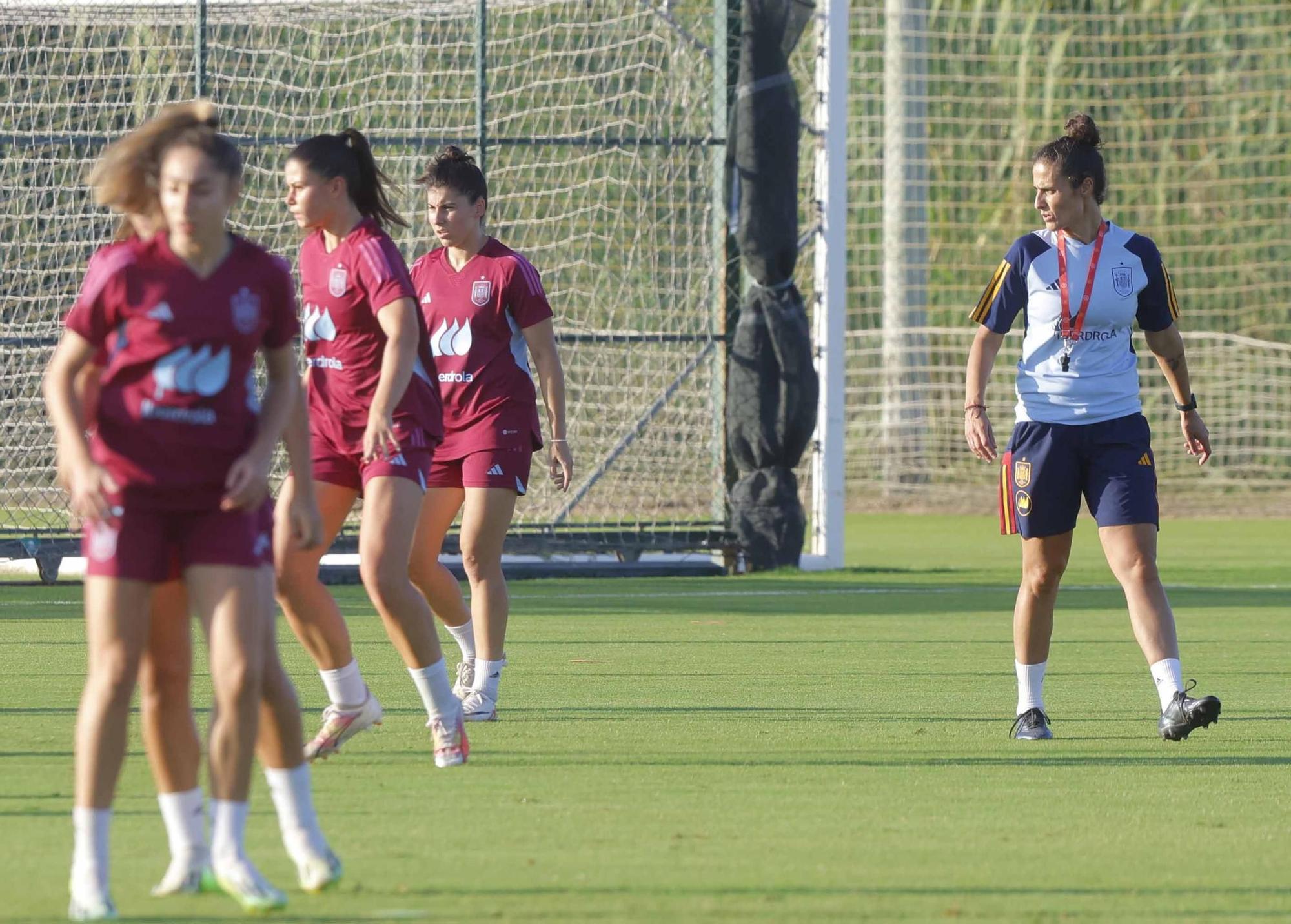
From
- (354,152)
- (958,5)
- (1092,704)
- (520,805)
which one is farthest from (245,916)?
(958,5)

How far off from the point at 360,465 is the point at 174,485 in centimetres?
224

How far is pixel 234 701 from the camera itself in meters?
4.28

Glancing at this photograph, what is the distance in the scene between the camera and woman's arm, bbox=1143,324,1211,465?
753 centimetres

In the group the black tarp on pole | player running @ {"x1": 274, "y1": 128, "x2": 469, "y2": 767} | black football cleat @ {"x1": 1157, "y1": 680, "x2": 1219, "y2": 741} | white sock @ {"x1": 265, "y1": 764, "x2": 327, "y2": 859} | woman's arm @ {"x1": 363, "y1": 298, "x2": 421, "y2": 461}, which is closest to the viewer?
white sock @ {"x1": 265, "y1": 764, "x2": 327, "y2": 859}

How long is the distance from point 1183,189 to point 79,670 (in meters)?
→ 18.9

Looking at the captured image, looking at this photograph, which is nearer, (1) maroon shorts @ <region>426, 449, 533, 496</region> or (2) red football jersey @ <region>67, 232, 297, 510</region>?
(2) red football jersey @ <region>67, 232, 297, 510</region>

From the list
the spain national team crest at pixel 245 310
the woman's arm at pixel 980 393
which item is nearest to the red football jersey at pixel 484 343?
the woman's arm at pixel 980 393

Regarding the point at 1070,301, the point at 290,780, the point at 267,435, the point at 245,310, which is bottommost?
the point at 290,780

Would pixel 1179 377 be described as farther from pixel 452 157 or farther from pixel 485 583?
pixel 452 157

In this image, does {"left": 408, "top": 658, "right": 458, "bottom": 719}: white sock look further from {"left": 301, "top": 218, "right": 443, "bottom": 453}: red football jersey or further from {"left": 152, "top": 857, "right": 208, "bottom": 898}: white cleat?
{"left": 152, "top": 857, "right": 208, "bottom": 898}: white cleat

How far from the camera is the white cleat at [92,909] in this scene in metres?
4.15

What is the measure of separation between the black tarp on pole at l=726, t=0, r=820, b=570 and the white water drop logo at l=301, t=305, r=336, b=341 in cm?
822

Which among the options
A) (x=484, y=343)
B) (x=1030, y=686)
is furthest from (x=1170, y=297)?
(x=484, y=343)

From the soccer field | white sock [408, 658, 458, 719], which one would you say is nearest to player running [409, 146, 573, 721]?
the soccer field
